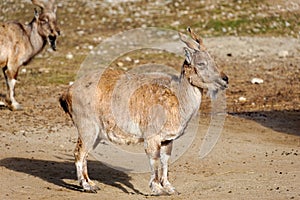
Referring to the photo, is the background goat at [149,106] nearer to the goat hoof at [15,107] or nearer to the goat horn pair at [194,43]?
the goat horn pair at [194,43]

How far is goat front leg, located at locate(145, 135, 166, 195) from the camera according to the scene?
362 inches

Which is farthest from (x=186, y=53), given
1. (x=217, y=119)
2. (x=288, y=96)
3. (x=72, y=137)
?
(x=288, y=96)

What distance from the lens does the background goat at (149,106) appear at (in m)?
9.20

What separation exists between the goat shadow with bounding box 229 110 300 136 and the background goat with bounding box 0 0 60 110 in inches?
160

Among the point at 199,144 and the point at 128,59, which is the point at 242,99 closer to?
the point at 199,144

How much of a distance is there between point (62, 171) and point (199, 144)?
265 centimetres

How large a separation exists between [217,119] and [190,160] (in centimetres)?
292

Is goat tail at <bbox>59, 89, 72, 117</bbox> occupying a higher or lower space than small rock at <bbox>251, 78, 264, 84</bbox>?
higher

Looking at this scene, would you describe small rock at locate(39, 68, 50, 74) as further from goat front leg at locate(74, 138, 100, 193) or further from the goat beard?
goat front leg at locate(74, 138, 100, 193)

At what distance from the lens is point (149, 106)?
30.7 feet

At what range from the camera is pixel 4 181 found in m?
9.68

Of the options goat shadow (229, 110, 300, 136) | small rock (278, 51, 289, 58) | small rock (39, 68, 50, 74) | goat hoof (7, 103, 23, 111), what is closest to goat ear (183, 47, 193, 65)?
goat shadow (229, 110, 300, 136)

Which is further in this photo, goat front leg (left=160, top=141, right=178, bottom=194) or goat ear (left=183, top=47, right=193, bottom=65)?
goat front leg (left=160, top=141, right=178, bottom=194)

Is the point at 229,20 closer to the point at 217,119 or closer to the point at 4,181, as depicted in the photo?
the point at 217,119
